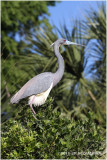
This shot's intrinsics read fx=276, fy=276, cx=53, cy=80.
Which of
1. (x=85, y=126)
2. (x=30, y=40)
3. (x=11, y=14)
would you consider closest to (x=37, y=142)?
(x=85, y=126)

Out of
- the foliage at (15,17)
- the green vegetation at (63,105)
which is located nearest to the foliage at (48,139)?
the green vegetation at (63,105)

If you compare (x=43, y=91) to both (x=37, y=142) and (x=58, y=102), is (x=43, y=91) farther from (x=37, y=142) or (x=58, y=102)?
(x=58, y=102)

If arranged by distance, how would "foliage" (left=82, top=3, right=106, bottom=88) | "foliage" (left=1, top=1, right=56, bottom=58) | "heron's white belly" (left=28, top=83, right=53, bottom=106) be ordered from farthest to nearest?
"foliage" (left=1, top=1, right=56, bottom=58) < "foliage" (left=82, top=3, right=106, bottom=88) < "heron's white belly" (left=28, top=83, right=53, bottom=106)

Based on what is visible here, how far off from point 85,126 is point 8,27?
1293 centimetres

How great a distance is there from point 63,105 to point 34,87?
394cm

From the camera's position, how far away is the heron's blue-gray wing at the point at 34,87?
3736 millimetres

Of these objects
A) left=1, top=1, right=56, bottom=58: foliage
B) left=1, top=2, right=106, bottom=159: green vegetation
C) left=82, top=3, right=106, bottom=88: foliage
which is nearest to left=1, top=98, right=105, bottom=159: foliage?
left=1, top=2, right=106, bottom=159: green vegetation

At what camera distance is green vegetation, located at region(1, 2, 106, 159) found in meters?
3.25

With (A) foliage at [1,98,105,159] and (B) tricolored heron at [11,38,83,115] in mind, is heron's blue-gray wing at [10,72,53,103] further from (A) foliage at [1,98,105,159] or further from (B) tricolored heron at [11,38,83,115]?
(A) foliage at [1,98,105,159]

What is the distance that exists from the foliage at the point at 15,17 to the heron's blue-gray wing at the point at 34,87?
398 inches

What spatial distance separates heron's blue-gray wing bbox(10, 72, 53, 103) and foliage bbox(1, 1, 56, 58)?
33.2 feet

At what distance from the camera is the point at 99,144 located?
3723 mm

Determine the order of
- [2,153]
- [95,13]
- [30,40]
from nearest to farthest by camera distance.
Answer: [2,153] < [30,40] < [95,13]

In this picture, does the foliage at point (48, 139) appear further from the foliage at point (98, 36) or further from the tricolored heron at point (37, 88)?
the foliage at point (98, 36)
